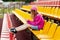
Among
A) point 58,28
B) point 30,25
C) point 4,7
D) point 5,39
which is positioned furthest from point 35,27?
point 4,7

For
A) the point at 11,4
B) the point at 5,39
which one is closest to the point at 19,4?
the point at 11,4

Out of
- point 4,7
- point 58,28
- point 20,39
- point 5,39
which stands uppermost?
point 58,28

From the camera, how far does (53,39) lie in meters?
4.50

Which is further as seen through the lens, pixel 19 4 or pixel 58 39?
pixel 19 4

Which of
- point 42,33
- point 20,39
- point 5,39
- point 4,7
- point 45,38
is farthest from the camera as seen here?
point 4,7

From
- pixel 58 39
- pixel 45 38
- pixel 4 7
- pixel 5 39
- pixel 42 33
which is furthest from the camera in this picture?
pixel 4 7

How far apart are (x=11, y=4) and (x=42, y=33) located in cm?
1893

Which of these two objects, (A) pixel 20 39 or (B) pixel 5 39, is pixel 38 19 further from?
(A) pixel 20 39

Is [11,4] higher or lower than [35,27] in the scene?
lower

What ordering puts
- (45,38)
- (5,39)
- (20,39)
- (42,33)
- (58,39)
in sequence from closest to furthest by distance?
(58,39)
(45,38)
(5,39)
(42,33)
(20,39)

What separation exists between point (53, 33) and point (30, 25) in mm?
1043

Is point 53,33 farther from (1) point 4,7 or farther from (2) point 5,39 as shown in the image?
(1) point 4,7

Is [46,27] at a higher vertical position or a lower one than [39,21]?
lower

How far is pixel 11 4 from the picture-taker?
2419cm
